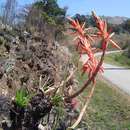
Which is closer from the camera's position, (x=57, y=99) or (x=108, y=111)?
(x=57, y=99)

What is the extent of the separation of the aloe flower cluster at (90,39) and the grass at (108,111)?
7.31 meters

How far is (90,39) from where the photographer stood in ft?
19.1

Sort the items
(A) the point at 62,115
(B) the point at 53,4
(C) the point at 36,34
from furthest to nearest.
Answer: (B) the point at 53,4 → (C) the point at 36,34 → (A) the point at 62,115

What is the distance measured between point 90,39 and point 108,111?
11.1 m

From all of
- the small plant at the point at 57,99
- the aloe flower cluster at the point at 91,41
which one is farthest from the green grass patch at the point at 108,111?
the aloe flower cluster at the point at 91,41

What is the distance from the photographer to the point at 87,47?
5680 mm

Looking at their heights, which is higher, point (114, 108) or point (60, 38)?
point (60, 38)

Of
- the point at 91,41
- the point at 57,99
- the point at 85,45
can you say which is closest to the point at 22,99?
the point at 57,99

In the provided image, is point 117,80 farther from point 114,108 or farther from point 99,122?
point 99,122

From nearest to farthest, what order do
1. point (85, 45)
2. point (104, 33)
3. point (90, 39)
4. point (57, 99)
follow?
point (104, 33)
point (85, 45)
point (90, 39)
point (57, 99)

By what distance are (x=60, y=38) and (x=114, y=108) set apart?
834 cm

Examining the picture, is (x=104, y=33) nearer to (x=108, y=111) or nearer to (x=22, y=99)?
(x=22, y=99)

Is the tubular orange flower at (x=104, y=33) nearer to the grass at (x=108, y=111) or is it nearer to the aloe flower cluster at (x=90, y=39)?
the aloe flower cluster at (x=90, y=39)

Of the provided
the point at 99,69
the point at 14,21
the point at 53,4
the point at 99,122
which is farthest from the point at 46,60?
the point at 53,4
